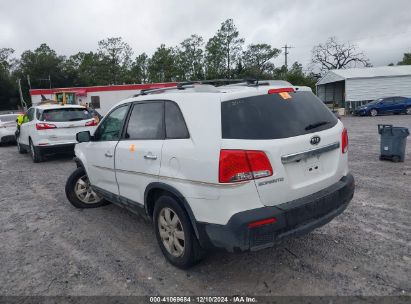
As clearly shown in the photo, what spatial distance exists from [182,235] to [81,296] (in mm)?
1066

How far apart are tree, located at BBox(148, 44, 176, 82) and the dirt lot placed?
175 feet

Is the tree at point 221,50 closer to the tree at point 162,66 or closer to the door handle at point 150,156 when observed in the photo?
the tree at point 162,66

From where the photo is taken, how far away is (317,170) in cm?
314

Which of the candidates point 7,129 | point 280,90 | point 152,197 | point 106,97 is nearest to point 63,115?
point 7,129

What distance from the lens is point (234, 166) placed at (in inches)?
107

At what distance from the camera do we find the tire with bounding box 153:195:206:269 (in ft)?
10.3

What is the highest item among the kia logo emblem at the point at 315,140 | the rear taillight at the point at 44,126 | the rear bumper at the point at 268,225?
the rear taillight at the point at 44,126

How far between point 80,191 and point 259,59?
63068mm

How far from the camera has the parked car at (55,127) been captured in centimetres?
938

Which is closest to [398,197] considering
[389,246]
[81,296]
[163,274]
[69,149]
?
[389,246]

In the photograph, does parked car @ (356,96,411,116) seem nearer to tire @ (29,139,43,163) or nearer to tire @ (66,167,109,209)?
tire @ (29,139,43,163)

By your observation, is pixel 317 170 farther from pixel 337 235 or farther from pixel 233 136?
pixel 337 235

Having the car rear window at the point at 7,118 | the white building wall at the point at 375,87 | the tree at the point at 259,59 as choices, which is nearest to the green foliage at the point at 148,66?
the tree at the point at 259,59

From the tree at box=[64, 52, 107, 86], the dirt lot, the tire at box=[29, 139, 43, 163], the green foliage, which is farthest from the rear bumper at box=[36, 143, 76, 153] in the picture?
the tree at box=[64, 52, 107, 86]
